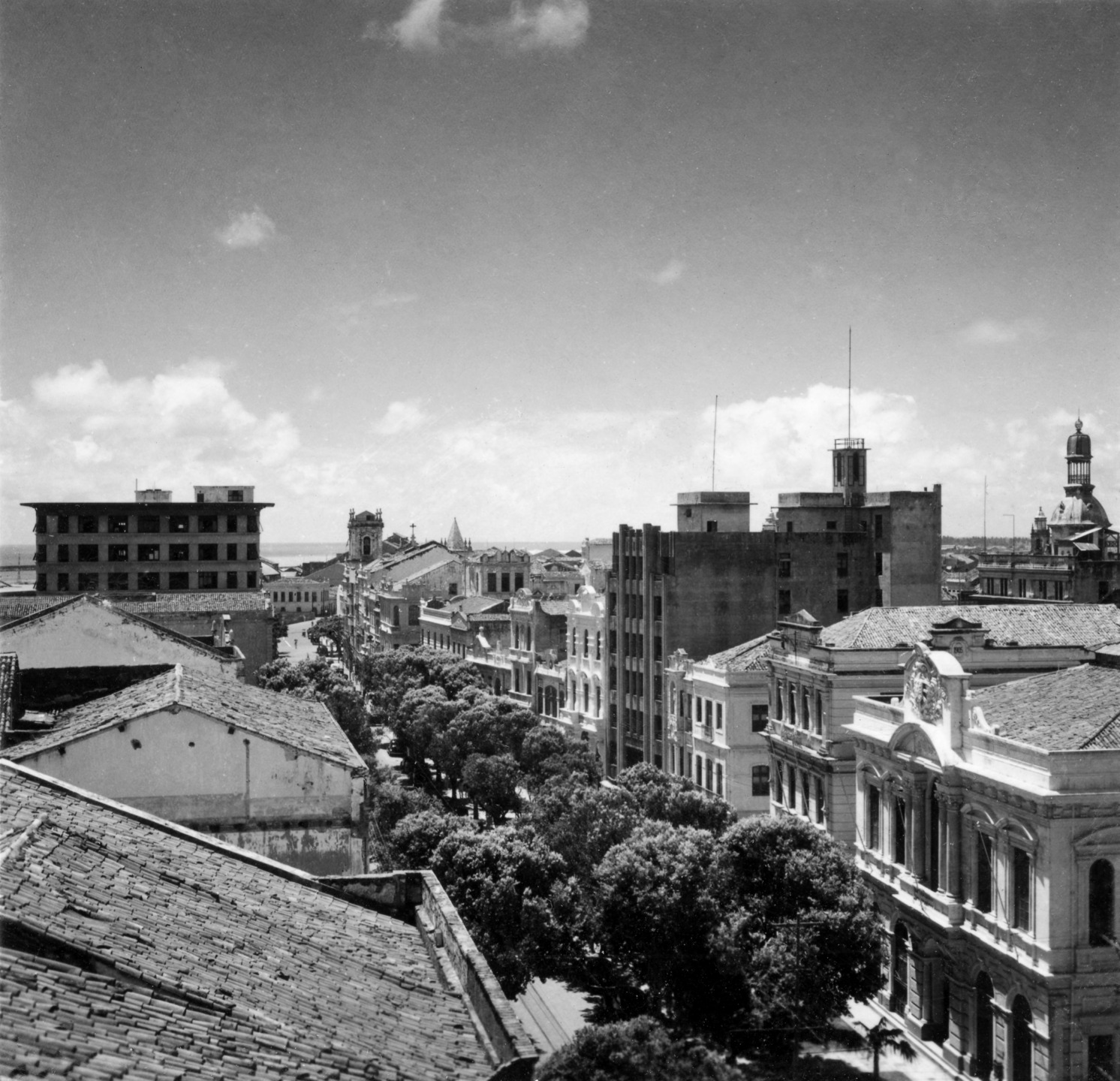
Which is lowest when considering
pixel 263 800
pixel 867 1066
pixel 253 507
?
pixel 867 1066

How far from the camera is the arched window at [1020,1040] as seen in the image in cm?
3262

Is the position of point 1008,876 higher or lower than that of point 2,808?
lower

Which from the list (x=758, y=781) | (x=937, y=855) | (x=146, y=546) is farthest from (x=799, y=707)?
(x=146, y=546)

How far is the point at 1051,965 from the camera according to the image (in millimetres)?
31188

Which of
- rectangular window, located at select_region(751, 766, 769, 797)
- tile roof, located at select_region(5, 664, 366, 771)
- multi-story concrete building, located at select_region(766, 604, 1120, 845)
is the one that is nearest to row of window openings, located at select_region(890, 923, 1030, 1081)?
multi-story concrete building, located at select_region(766, 604, 1120, 845)

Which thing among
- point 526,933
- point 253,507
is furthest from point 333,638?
point 526,933

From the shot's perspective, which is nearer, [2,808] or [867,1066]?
[2,808]

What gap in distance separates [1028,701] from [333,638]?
149 metres

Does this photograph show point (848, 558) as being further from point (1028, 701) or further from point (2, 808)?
point (2, 808)

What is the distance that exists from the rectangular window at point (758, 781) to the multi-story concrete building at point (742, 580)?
39.0 ft

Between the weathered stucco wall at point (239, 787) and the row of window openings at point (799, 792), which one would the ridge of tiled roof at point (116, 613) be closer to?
the weathered stucco wall at point (239, 787)

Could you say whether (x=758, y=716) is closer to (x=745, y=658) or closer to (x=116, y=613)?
(x=745, y=658)

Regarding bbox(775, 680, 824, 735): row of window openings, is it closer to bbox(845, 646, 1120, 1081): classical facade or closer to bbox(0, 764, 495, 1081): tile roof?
bbox(845, 646, 1120, 1081): classical facade

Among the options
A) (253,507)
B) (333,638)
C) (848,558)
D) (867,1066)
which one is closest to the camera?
(867,1066)
